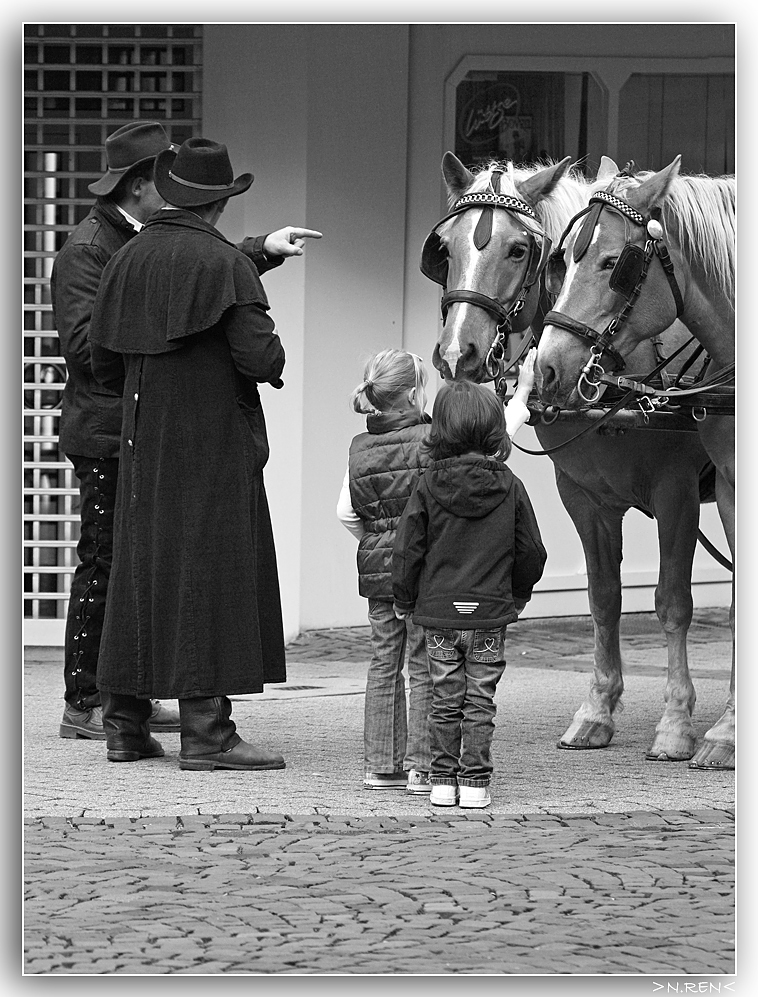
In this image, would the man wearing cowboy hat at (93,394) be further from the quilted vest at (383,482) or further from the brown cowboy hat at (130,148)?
the quilted vest at (383,482)

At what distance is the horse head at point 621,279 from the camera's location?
5820 mm

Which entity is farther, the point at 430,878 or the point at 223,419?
the point at 223,419

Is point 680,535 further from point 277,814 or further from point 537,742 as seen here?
point 277,814

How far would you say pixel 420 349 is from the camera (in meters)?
10.2

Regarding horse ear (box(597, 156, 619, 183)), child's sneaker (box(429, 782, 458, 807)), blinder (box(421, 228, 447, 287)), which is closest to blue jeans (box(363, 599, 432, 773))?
child's sneaker (box(429, 782, 458, 807))

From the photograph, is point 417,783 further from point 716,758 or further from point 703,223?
point 703,223

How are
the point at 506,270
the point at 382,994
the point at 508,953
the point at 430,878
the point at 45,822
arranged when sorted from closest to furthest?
the point at 382,994 < the point at 508,953 < the point at 430,878 < the point at 45,822 < the point at 506,270

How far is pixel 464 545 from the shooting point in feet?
18.1

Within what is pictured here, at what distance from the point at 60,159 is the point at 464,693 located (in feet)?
17.3

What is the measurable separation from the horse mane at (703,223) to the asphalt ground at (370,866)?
1904 millimetres

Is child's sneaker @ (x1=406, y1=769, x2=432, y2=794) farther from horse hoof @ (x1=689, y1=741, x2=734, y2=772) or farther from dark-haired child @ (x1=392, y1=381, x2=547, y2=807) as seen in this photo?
horse hoof @ (x1=689, y1=741, x2=734, y2=772)

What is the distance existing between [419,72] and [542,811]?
5597mm

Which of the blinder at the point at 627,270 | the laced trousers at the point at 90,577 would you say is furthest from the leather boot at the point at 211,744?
the blinder at the point at 627,270
